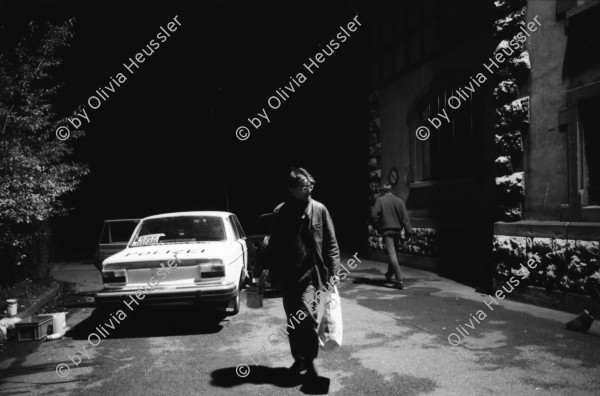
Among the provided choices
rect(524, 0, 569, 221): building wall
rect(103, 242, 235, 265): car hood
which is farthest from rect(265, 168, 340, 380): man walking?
rect(524, 0, 569, 221): building wall

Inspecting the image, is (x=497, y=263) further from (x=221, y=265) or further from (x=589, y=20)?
(x=221, y=265)

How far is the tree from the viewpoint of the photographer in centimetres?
732

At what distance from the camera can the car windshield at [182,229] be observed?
660 centimetres

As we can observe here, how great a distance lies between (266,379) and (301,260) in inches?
44.8

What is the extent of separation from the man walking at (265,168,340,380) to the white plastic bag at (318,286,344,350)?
0.07 m

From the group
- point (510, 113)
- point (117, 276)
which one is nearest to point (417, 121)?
point (510, 113)

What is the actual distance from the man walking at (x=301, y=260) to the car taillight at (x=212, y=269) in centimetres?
168

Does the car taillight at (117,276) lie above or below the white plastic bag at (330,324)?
above

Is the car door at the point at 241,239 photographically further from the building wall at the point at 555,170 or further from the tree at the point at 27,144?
the building wall at the point at 555,170

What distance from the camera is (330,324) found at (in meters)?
3.80

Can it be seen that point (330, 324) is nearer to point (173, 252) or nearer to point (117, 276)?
point (173, 252)

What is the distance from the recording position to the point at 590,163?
606 centimetres

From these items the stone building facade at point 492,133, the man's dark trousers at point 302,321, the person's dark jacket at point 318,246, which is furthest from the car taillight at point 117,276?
the stone building facade at point 492,133

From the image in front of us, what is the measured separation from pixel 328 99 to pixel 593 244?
14.8 metres
